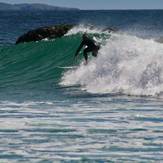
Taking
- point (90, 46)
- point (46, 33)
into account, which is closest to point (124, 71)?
point (90, 46)

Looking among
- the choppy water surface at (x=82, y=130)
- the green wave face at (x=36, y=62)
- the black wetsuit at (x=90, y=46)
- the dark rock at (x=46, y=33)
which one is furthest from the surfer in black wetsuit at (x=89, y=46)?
the dark rock at (x=46, y=33)

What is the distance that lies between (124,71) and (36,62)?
1140 centimetres

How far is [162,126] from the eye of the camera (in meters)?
13.7

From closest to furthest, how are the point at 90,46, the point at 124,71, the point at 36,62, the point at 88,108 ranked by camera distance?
the point at 88,108
the point at 124,71
the point at 90,46
the point at 36,62

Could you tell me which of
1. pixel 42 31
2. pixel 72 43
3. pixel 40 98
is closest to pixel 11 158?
pixel 40 98

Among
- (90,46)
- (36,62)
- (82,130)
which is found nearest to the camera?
(82,130)

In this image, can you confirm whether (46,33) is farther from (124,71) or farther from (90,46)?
(124,71)

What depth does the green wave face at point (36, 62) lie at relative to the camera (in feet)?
86.4

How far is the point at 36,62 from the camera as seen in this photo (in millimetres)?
32719

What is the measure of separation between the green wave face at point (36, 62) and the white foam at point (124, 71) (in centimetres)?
131

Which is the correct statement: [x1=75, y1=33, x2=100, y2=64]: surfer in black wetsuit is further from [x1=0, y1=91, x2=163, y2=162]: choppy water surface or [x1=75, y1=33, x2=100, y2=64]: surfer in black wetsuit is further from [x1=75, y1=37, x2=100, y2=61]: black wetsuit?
[x1=0, y1=91, x2=163, y2=162]: choppy water surface

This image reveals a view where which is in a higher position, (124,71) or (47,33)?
(47,33)

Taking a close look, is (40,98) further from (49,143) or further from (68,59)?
(68,59)

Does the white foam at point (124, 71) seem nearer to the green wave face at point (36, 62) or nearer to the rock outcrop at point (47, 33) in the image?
the green wave face at point (36, 62)
